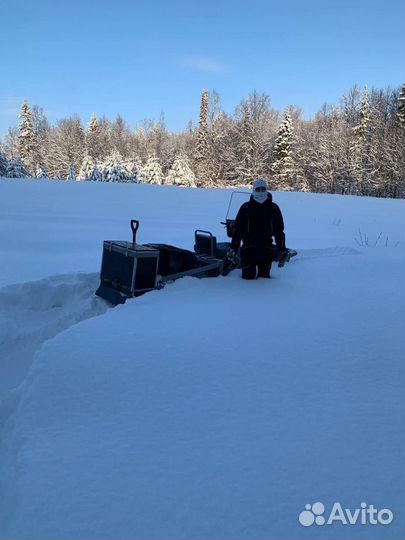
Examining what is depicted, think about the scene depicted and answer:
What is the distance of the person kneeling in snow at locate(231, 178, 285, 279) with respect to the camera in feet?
18.0

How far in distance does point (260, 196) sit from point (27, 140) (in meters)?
48.7

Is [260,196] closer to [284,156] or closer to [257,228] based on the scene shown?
[257,228]

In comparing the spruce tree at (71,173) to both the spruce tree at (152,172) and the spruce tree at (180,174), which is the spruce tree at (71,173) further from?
the spruce tree at (180,174)

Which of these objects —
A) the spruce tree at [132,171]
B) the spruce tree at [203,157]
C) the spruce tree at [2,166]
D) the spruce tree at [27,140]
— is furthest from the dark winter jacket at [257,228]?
the spruce tree at [27,140]

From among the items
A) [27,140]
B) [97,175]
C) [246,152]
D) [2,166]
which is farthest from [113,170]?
[27,140]

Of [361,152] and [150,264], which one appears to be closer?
[150,264]

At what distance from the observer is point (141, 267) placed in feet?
16.5

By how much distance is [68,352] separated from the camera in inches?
134

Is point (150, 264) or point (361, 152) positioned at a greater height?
point (361, 152)

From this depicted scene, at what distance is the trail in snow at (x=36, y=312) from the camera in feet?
14.7

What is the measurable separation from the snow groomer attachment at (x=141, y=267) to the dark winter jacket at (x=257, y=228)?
387mm

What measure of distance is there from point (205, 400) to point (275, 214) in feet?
11.0

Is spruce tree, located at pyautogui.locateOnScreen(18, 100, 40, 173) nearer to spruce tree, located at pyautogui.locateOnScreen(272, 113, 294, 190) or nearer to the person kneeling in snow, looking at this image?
spruce tree, located at pyautogui.locateOnScreen(272, 113, 294, 190)

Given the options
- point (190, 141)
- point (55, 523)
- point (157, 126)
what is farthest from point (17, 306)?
point (157, 126)
